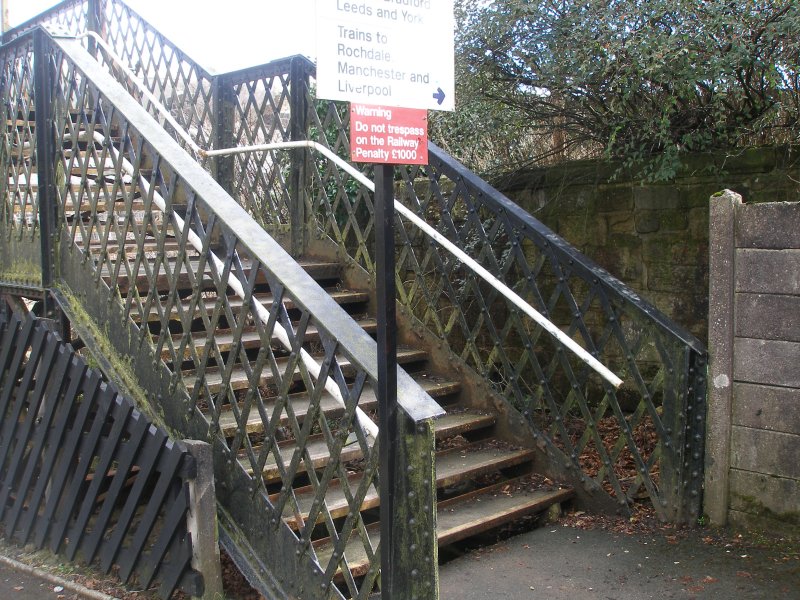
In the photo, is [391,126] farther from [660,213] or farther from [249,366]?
[660,213]

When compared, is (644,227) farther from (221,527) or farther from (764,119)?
(221,527)

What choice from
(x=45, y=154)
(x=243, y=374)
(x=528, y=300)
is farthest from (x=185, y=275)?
(x=528, y=300)

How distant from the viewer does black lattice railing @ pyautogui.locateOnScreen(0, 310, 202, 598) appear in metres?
3.72

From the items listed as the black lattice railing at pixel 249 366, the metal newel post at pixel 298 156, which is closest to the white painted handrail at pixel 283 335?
the black lattice railing at pixel 249 366

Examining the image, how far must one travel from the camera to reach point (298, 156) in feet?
20.6

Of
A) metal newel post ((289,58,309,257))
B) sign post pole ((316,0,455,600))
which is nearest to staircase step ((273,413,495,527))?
sign post pole ((316,0,455,600))

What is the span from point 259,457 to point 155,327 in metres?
1.82

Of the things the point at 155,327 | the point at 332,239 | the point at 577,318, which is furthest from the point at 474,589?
the point at 332,239

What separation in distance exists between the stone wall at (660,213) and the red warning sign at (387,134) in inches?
123

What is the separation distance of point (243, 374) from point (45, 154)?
2091 millimetres

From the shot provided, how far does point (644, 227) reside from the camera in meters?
5.50

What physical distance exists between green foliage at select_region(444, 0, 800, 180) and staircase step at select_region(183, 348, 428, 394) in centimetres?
193

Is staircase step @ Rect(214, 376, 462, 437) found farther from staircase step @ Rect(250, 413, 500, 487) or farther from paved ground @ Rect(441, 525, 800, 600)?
paved ground @ Rect(441, 525, 800, 600)

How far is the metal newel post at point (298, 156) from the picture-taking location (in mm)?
6078
